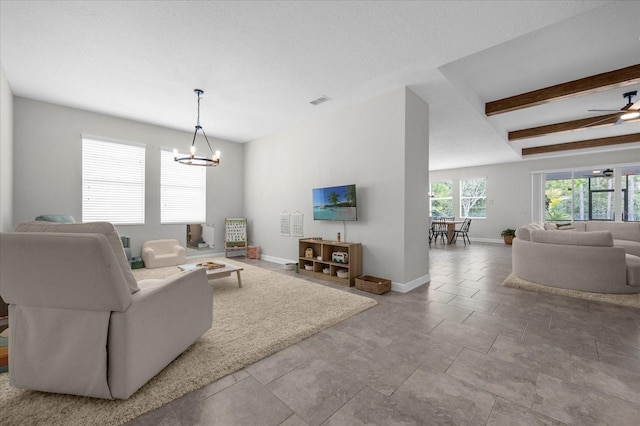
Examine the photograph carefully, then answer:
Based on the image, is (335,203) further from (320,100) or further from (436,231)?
(436,231)

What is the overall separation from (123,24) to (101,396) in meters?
3.18

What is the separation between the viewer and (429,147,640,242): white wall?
822cm

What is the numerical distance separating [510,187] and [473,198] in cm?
123

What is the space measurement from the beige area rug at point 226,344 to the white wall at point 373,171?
102 cm

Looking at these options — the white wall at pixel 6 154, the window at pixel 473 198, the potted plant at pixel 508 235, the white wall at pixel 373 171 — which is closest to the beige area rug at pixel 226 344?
the white wall at pixel 373 171

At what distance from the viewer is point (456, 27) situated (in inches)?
103

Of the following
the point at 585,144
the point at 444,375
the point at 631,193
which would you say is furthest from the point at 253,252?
the point at 631,193

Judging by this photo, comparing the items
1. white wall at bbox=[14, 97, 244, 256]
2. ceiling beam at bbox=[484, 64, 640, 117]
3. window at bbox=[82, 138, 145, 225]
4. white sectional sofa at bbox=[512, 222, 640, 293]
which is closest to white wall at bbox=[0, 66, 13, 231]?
white wall at bbox=[14, 97, 244, 256]

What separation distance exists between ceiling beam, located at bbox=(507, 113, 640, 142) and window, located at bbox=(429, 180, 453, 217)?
4.25m

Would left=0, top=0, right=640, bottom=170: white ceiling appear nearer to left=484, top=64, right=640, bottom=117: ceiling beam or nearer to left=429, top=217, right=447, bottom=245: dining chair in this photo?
left=484, top=64, right=640, bottom=117: ceiling beam

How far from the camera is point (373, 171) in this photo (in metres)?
4.21

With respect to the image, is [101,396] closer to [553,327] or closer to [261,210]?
Result: [553,327]

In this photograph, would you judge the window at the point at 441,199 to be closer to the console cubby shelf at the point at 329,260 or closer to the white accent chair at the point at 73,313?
the console cubby shelf at the point at 329,260

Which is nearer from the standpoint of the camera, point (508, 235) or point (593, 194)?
point (593, 194)
